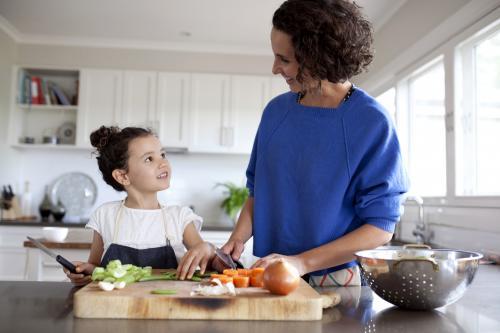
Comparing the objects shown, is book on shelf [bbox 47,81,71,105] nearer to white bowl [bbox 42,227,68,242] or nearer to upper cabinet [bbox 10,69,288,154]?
upper cabinet [bbox 10,69,288,154]

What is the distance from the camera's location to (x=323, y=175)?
1.22 metres

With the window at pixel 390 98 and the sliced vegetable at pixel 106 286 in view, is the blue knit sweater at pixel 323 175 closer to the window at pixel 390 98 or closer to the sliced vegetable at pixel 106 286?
the sliced vegetable at pixel 106 286

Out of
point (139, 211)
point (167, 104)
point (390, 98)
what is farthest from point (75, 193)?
point (139, 211)

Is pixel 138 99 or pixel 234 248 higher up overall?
pixel 138 99

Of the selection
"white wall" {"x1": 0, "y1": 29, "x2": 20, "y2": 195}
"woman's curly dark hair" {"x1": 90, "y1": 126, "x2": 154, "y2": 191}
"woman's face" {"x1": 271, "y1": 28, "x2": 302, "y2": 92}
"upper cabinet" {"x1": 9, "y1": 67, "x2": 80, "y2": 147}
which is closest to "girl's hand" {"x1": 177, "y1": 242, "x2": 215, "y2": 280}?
"woman's face" {"x1": 271, "y1": 28, "x2": 302, "y2": 92}

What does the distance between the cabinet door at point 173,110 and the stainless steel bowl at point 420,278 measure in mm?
3708

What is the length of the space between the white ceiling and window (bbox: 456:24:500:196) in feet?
3.27

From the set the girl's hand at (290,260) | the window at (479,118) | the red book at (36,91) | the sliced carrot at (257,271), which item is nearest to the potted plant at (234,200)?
the red book at (36,91)

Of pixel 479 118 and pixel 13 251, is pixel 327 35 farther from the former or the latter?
pixel 13 251

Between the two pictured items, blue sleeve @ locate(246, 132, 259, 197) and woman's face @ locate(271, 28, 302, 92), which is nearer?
woman's face @ locate(271, 28, 302, 92)

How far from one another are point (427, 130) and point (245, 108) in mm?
1829

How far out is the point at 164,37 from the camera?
14.8ft

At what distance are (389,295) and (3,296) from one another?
775mm

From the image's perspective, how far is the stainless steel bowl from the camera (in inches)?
34.3
